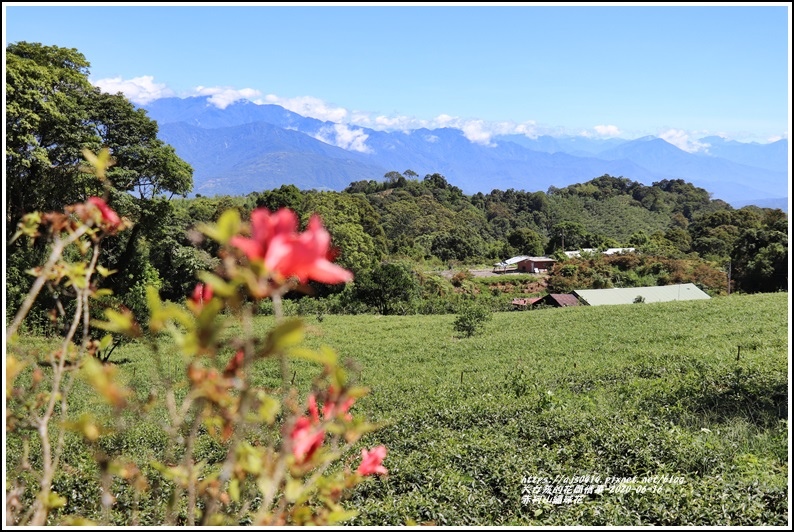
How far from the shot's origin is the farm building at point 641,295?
22297mm

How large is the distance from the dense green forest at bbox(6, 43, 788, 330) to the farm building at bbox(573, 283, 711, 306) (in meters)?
3.32

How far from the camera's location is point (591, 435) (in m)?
4.71

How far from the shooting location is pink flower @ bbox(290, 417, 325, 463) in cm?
79

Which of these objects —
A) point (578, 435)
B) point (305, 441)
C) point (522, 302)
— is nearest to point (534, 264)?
point (522, 302)

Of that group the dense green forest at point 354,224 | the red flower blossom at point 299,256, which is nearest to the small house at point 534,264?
the dense green forest at point 354,224

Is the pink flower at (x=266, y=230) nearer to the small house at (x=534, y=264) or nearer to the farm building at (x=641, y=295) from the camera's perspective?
the farm building at (x=641, y=295)

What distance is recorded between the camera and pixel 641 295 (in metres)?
22.8

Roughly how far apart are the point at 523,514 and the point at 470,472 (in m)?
0.69

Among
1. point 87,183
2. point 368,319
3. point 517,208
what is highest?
point 517,208

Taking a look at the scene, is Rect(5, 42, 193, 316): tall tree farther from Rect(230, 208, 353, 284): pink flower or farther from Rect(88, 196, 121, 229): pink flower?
Rect(230, 208, 353, 284): pink flower

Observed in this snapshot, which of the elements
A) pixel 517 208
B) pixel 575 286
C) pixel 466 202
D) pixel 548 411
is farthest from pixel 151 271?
pixel 517 208

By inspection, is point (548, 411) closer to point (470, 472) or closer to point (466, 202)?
point (470, 472)

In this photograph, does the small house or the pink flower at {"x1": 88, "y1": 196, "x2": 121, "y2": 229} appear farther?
the small house

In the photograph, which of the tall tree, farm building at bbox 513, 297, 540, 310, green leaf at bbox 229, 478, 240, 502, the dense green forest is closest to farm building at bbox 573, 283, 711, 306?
farm building at bbox 513, 297, 540, 310
